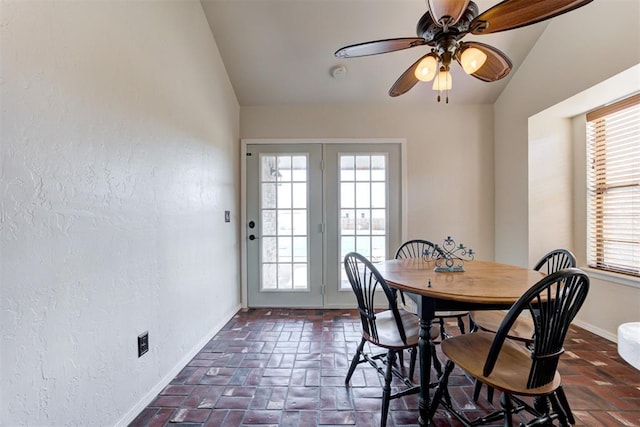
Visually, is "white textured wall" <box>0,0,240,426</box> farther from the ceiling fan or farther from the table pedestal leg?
the table pedestal leg

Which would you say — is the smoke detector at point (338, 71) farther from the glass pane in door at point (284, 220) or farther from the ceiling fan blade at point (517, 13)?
the ceiling fan blade at point (517, 13)

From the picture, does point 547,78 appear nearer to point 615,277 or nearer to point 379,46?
point 615,277

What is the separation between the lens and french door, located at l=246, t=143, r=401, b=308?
3281mm

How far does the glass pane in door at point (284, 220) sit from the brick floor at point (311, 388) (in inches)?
33.5

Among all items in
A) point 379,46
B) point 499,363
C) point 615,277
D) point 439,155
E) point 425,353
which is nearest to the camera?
point 499,363

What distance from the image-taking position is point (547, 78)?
2.57 m

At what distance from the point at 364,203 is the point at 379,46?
1894 mm

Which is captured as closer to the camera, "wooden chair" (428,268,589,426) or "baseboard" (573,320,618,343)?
"wooden chair" (428,268,589,426)

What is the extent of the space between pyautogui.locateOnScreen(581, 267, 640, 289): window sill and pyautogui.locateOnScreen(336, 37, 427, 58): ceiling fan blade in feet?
8.54

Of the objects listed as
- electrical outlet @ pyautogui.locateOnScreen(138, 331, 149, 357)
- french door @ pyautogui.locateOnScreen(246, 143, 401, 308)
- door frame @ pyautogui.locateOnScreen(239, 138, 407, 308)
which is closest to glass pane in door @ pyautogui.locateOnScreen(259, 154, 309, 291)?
french door @ pyautogui.locateOnScreen(246, 143, 401, 308)

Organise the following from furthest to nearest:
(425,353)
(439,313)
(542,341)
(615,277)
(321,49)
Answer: (321,49), (615,277), (439,313), (425,353), (542,341)

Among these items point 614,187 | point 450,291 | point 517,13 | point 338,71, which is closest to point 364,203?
point 338,71

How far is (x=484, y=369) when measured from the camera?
1204 mm

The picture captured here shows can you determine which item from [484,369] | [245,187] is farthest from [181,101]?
[484,369]
